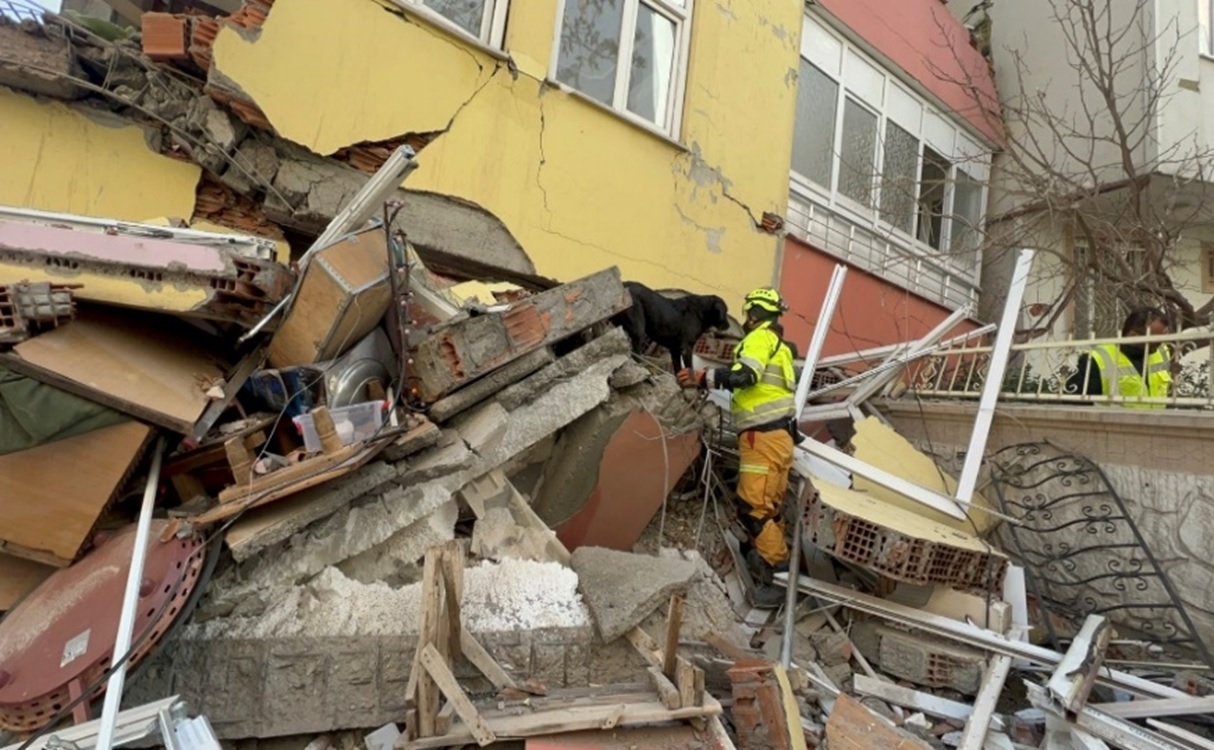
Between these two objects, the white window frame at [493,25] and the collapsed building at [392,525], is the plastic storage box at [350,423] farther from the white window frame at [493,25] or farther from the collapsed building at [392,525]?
the white window frame at [493,25]

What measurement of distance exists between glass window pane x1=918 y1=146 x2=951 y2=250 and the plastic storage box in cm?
868

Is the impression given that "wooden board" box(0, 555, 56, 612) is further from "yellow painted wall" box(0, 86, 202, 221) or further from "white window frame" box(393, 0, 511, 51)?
"white window frame" box(393, 0, 511, 51)

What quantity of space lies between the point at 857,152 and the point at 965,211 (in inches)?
120

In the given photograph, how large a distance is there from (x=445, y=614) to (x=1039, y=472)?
182 inches

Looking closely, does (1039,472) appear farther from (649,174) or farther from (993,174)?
(993,174)

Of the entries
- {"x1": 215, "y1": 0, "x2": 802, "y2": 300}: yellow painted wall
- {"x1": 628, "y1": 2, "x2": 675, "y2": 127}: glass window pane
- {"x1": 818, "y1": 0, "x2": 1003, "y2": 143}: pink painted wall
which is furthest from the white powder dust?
{"x1": 818, "y1": 0, "x2": 1003, "y2": 143}: pink painted wall

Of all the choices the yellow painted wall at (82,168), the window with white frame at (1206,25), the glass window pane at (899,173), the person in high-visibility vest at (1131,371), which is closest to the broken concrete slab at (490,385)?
the yellow painted wall at (82,168)

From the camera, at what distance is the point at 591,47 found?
606cm

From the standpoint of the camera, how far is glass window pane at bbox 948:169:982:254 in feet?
34.0

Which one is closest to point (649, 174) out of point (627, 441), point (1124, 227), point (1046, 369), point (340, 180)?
point (340, 180)

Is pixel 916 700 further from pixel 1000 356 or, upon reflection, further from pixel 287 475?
pixel 287 475

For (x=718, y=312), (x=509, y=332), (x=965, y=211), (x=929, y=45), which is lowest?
(x=509, y=332)

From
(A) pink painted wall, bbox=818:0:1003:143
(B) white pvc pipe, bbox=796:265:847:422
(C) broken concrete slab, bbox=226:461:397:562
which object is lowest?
(C) broken concrete slab, bbox=226:461:397:562

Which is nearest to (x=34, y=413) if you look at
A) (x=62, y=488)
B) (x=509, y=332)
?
(x=62, y=488)
